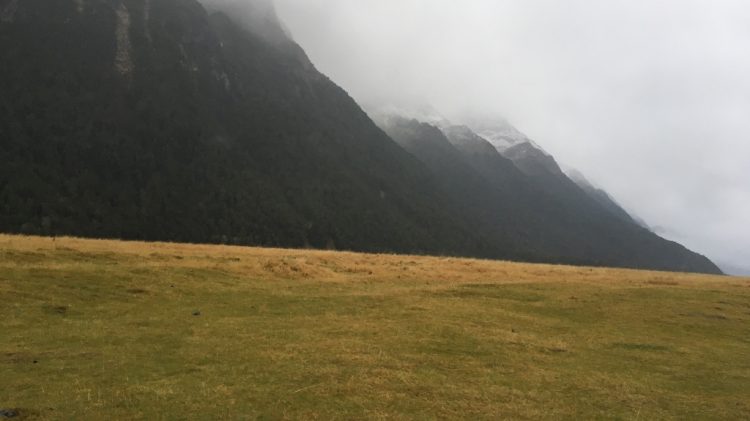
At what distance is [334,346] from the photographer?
23781 millimetres

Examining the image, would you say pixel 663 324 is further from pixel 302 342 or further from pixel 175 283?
pixel 175 283

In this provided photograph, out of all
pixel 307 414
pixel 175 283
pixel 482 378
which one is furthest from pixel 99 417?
pixel 175 283

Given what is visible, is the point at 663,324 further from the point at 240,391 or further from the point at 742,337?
the point at 240,391

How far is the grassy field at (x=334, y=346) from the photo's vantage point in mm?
17406

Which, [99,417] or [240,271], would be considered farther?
[240,271]

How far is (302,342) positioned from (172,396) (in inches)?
312

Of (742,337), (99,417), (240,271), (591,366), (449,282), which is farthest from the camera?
(449,282)

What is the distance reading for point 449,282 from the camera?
157 feet

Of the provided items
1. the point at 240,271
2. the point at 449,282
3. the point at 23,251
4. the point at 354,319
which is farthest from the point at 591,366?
the point at 23,251

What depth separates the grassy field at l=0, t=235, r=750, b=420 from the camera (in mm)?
17406

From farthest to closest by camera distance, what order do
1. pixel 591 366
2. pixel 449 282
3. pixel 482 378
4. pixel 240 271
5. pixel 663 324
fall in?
pixel 449 282
pixel 240 271
pixel 663 324
pixel 591 366
pixel 482 378

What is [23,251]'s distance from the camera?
38.2 metres

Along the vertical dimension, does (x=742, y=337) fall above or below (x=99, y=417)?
above

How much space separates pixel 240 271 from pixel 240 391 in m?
26.4
